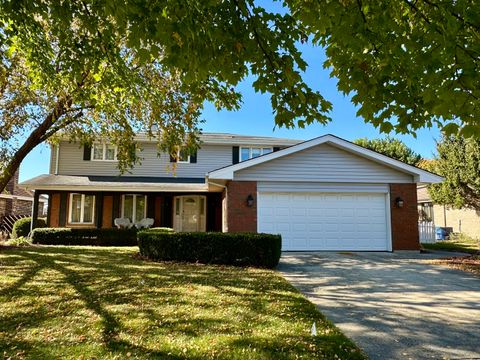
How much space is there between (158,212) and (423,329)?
16.2m

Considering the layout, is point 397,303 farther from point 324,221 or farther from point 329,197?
point 329,197

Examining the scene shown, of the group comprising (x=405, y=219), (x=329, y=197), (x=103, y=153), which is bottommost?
(x=405, y=219)

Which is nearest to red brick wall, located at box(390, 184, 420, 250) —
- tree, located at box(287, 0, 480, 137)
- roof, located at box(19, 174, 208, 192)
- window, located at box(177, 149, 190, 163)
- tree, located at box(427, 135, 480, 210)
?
tree, located at box(427, 135, 480, 210)

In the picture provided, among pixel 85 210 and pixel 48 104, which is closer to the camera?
pixel 48 104

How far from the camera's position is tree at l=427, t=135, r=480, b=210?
17.8 m

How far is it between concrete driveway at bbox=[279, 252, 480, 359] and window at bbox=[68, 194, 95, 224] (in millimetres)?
12526

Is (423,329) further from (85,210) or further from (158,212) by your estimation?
(85,210)

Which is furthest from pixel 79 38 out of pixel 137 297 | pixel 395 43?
pixel 395 43

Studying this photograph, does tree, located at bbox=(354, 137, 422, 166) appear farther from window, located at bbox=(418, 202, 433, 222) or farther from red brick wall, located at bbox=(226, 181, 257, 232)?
red brick wall, located at bbox=(226, 181, 257, 232)

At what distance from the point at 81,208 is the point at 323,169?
1318 centimetres

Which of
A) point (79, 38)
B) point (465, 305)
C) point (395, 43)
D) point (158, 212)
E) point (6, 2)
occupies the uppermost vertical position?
point (79, 38)

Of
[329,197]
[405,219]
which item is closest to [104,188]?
[329,197]

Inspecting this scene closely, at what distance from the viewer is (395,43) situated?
4309 millimetres

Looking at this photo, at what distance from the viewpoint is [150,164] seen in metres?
20.4
